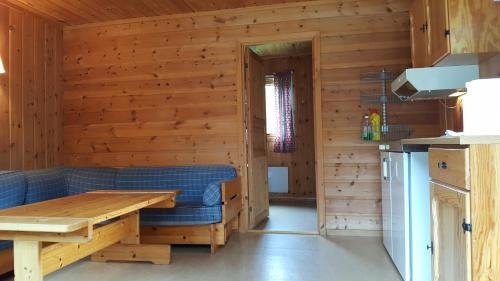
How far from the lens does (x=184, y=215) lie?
3254 millimetres

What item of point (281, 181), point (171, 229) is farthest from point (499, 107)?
point (281, 181)

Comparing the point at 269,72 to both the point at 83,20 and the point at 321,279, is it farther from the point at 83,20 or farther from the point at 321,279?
the point at 321,279

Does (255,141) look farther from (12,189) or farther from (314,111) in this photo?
(12,189)

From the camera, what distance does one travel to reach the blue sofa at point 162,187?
2896 millimetres

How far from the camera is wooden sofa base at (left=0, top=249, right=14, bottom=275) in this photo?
7.99 feet

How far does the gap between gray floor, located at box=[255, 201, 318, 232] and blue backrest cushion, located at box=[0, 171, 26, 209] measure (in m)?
2.32

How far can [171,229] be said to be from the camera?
10.9 feet

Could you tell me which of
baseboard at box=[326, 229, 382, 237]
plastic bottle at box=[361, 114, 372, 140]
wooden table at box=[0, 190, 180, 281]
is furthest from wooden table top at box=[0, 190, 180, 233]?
plastic bottle at box=[361, 114, 372, 140]

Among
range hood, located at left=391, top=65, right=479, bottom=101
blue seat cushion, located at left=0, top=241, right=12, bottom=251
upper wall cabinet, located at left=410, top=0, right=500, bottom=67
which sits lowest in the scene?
blue seat cushion, located at left=0, top=241, right=12, bottom=251

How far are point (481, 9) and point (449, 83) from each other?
554 mm

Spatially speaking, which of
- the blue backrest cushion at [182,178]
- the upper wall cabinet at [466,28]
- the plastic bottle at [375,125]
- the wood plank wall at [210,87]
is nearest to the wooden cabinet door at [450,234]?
the upper wall cabinet at [466,28]

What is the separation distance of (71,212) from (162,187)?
1887 mm

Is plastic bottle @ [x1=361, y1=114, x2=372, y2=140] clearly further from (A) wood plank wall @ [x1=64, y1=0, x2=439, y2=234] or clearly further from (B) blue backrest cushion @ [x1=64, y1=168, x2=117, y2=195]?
(B) blue backrest cushion @ [x1=64, y1=168, x2=117, y2=195]

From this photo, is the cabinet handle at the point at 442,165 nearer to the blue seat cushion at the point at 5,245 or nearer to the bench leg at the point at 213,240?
the bench leg at the point at 213,240
